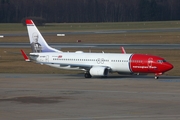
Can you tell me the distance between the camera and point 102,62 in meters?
56.4

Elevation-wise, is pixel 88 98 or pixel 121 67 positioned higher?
pixel 121 67

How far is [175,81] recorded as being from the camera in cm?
5153

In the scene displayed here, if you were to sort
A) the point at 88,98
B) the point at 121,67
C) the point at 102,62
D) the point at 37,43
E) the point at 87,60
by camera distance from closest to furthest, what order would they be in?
the point at 88,98, the point at 121,67, the point at 102,62, the point at 87,60, the point at 37,43

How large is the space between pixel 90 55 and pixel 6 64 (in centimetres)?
1640

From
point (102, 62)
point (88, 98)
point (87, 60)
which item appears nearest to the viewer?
point (88, 98)

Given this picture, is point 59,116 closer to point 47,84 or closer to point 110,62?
point 47,84

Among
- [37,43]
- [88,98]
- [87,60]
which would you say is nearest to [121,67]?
[87,60]

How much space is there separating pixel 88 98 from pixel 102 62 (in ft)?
54.8

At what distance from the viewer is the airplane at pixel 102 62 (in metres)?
54.0

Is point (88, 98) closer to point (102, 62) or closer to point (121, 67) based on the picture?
point (121, 67)

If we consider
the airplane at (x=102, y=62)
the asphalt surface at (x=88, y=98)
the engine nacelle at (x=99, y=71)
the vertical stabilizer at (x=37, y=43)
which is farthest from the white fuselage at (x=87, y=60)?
the vertical stabilizer at (x=37, y=43)

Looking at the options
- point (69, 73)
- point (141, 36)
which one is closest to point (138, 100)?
point (69, 73)

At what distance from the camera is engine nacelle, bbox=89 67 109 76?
5517cm

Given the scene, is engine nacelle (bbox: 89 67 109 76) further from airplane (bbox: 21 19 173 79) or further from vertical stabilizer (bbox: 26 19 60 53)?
vertical stabilizer (bbox: 26 19 60 53)
